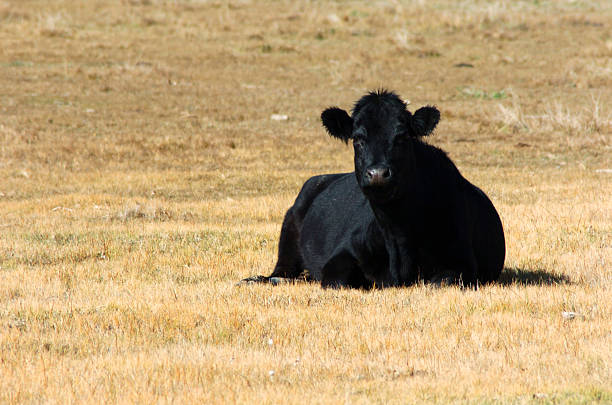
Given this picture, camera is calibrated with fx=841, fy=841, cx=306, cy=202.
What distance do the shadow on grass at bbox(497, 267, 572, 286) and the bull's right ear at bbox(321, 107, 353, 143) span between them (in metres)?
2.22

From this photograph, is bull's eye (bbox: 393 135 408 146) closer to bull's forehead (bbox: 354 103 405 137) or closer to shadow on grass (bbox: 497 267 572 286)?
bull's forehead (bbox: 354 103 405 137)

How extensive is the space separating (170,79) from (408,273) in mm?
26021

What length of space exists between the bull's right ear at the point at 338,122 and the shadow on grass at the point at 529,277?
2.22 meters

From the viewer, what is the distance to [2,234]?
13062mm

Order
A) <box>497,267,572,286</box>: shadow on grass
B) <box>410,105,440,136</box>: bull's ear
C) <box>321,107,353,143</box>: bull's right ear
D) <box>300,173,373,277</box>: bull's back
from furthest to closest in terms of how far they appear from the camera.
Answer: <box>300,173,373,277</box>: bull's back
<box>497,267,572,286</box>: shadow on grass
<box>321,107,353,143</box>: bull's right ear
<box>410,105,440,136</box>: bull's ear

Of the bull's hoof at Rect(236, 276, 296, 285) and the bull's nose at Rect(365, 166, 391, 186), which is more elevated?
the bull's nose at Rect(365, 166, 391, 186)

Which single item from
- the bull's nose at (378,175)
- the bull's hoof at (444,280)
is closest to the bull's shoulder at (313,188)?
the bull's hoof at (444,280)

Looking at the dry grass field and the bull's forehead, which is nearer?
the dry grass field

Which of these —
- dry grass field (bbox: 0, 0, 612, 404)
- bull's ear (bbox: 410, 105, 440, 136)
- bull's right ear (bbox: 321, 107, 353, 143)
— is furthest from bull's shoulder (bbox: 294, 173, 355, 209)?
bull's ear (bbox: 410, 105, 440, 136)

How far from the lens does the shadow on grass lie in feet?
28.8

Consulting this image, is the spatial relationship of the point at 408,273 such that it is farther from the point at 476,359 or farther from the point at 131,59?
the point at 131,59

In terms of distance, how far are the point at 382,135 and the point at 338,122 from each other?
67 cm

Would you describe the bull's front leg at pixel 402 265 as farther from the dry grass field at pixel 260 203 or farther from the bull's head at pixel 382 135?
the bull's head at pixel 382 135

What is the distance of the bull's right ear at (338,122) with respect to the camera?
8359mm
